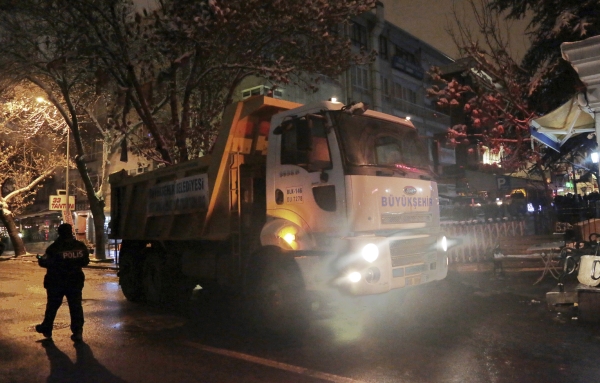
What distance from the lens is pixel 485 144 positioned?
13047 millimetres

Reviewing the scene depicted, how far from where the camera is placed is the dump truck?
21.4ft

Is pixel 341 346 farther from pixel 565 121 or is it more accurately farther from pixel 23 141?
pixel 23 141

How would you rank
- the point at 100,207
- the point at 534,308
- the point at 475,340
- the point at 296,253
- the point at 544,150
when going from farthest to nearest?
the point at 100,207, the point at 544,150, the point at 534,308, the point at 296,253, the point at 475,340

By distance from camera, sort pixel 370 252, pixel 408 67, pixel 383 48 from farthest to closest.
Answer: pixel 408 67 → pixel 383 48 → pixel 370 252

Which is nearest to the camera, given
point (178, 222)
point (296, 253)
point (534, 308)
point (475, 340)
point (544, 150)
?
point (475, 340)

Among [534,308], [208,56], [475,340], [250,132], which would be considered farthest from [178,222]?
[208,56]

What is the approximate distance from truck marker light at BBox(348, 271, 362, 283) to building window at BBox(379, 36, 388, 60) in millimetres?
26762

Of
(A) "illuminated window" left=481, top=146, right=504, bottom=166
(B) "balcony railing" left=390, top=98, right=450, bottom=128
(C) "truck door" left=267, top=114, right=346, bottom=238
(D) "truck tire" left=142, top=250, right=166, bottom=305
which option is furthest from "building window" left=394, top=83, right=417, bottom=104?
(C) "truck door" left=267, top=114, right=346, bottom=238

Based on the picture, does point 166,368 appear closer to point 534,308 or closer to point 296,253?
point 296,253

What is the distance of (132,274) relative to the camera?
35.7 feet

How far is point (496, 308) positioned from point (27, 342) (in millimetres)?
6986

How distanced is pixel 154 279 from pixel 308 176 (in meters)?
4.76

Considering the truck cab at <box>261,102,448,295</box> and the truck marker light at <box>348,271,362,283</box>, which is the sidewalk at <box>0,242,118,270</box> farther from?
the truck marker light at <box>348,271,362,283</box>

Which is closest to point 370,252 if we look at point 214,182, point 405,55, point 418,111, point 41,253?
point 214,182
